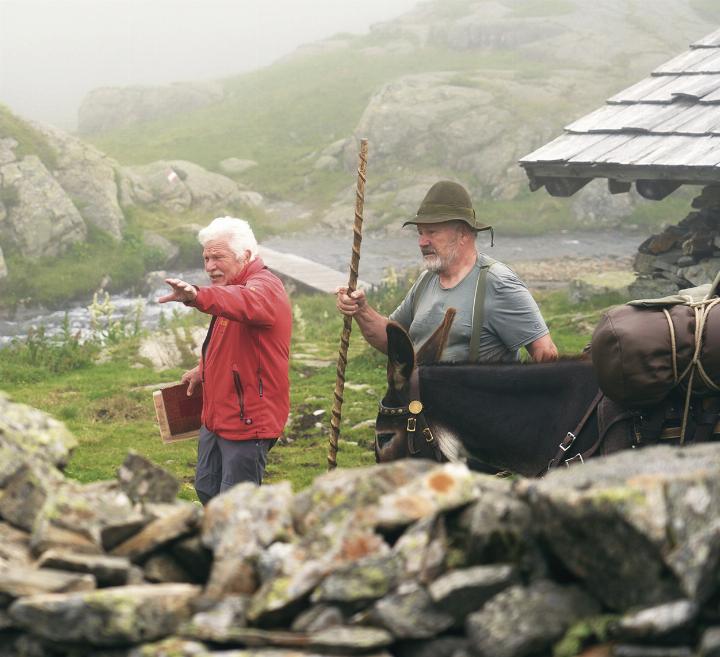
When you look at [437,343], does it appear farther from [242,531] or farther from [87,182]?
[87,182]

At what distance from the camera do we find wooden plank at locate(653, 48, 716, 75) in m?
14.1

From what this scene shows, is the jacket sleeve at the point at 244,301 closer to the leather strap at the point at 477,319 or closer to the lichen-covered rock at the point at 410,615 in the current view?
the leather strap at the point at 477,319

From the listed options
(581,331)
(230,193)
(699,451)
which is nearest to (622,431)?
(699,451)

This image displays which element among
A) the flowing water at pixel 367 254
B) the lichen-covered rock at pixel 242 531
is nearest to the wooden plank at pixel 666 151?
the lichen-covered rock at pixel 242 531

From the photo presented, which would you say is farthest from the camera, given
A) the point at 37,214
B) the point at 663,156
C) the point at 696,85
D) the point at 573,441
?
the point at 37,214

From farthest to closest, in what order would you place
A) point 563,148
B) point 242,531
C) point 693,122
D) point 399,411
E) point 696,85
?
1. point 696,85
2. point 563,148
3. point 693,122
4. point 399,411
5. point 242,531

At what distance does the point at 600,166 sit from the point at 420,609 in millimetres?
9585

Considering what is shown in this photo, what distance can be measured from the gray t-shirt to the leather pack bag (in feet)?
4.50

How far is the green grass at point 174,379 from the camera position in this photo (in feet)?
35.1

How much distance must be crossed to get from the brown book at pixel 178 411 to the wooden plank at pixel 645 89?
8.53m

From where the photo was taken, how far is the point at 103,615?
11.0 feet

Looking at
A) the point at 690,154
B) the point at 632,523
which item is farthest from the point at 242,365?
the point at 690,154

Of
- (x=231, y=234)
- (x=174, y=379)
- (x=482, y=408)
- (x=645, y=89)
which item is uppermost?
(x=645, y=89)

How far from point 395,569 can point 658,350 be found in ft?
7.00
